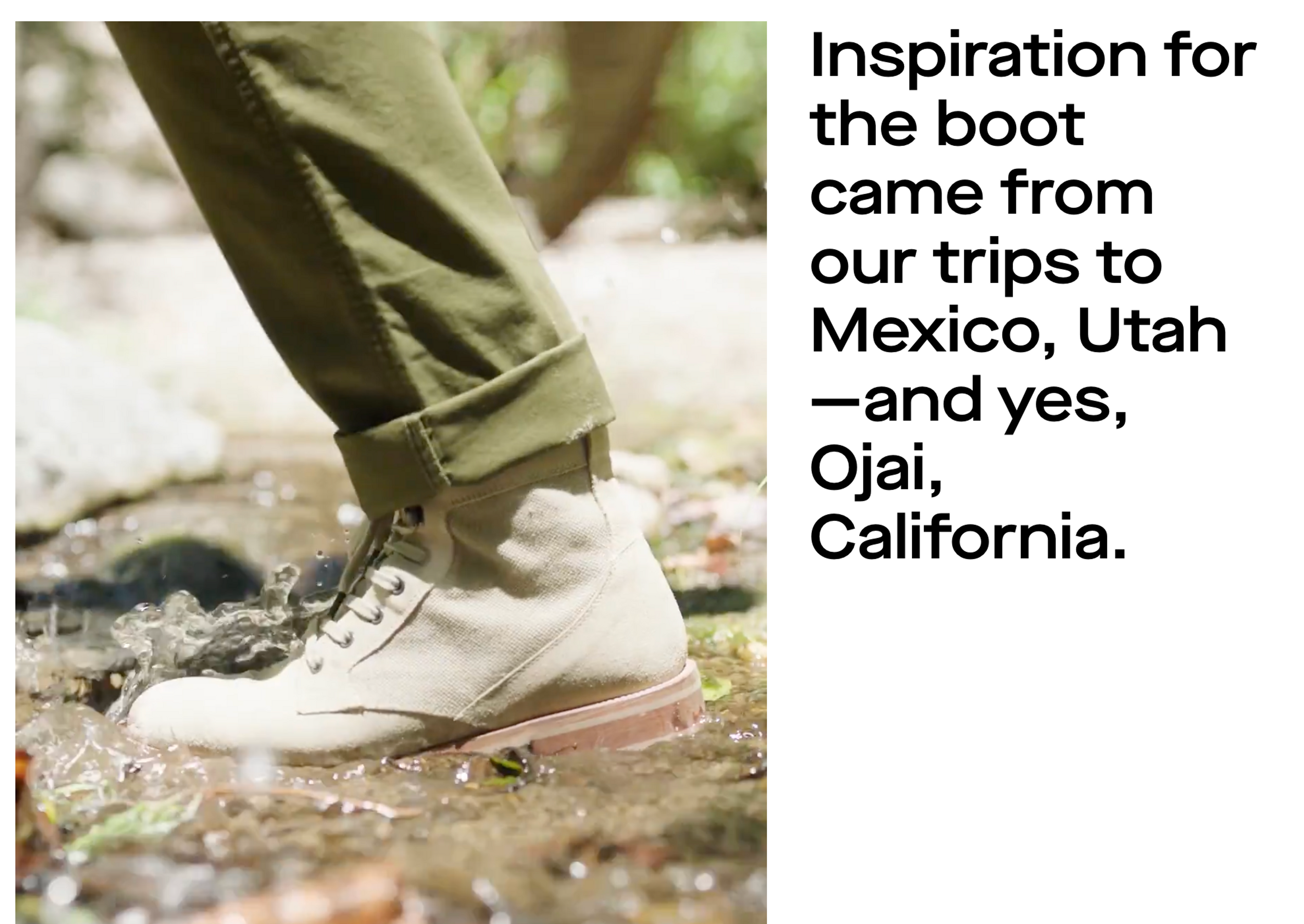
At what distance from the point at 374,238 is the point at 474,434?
154 mm

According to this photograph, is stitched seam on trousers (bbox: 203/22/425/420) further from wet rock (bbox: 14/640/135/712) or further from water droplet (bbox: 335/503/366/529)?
water droplet (bbox: 335/503/366/529)

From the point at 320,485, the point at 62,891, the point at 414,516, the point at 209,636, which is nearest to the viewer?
the point at 62,891

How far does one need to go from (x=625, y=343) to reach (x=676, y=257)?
0.56 feet

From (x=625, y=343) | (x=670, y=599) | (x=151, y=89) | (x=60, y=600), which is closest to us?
(x=151, y=89)

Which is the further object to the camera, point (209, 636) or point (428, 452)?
point (209, 636)

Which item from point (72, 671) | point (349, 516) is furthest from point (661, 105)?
point (72, 671)

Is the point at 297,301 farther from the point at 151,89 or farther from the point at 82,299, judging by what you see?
the point at 82,299

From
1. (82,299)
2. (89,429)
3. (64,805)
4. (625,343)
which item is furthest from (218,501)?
(64,805)

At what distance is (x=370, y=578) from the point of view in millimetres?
941

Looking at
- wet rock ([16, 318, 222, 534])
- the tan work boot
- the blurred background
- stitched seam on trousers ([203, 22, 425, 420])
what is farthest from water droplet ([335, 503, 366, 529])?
stitched seam on trousers ([203, 22, 425, 420])

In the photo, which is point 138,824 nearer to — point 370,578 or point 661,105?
point 370,578

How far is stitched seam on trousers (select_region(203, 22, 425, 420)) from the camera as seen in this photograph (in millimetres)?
791

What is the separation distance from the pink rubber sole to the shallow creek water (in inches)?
0.4
